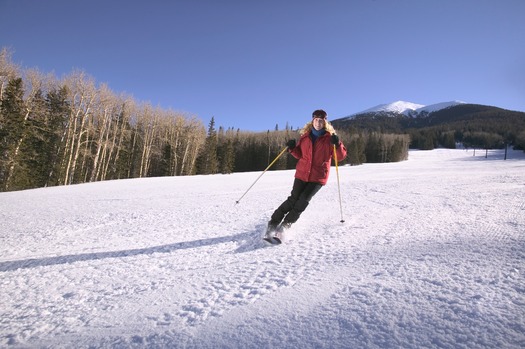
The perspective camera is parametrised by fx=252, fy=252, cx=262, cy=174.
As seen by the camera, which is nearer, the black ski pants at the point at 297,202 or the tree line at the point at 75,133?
the black ski pants at the point at 297,202

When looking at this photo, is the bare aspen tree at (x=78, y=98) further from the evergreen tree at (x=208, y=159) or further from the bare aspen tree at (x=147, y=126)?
the evergreen tree at (x=208, y=159)

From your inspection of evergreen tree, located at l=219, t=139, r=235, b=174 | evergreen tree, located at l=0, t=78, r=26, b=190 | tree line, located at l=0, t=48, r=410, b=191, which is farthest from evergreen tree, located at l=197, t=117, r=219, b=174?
evergreen tree, located at l=0, t=78, r=26, b=190

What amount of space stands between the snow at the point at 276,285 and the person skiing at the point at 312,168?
14.8 inches

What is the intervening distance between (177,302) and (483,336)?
243 centimetres

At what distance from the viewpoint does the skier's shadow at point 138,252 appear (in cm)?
374

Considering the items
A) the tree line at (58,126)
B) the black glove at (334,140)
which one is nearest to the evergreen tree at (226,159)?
the tree line at (58,126)

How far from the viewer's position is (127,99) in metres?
33.8

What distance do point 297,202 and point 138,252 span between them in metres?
2.76

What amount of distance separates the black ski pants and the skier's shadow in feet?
1.76

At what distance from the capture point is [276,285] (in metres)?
2.66

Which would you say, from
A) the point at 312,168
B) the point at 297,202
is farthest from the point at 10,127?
the point at 312,168

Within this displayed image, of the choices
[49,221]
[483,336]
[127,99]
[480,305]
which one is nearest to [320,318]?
[483,336]

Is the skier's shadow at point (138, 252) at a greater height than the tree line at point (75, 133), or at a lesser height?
lesser

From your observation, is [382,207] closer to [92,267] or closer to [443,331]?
[443,331]
